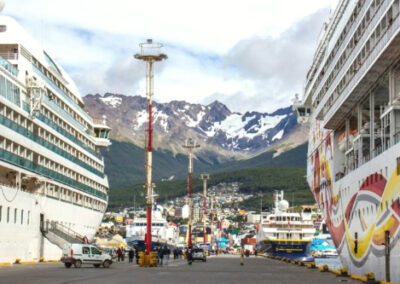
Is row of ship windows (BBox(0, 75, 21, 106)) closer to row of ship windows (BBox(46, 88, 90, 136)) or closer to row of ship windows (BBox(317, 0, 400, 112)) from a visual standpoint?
row of ship windows (BBox(46, 88, 90, 136))

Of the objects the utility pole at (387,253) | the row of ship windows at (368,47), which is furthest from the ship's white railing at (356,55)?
the utility pole at (387,253)

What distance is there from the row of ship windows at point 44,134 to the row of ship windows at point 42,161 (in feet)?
6.14

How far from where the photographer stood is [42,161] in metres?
65.9

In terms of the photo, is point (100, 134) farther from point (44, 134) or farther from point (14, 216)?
point (14, 216)

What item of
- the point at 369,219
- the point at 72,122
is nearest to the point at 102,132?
the point at 72,122

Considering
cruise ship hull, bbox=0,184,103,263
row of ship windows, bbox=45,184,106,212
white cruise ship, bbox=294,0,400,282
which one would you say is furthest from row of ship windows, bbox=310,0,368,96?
row of ship windows, bbox=45,184,106,212

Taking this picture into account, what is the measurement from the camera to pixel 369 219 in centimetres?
3606

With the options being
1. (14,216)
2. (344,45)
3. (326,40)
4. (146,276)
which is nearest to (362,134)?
(344,45)

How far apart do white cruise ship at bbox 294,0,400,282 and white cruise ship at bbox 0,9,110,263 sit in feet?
74.2

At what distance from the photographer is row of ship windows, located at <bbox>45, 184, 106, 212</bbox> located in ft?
227

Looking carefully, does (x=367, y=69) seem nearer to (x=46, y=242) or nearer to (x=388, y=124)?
(x=388, y=124)

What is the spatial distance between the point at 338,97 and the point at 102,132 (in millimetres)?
58054

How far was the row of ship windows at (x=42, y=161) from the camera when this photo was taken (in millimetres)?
56072

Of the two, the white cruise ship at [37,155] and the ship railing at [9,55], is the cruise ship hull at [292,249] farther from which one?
the ship railing at [9,55]
